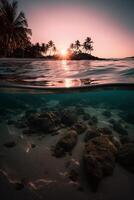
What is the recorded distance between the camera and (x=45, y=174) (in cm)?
893

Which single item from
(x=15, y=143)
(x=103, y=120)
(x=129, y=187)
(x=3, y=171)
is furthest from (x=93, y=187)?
(x=103, y=120)

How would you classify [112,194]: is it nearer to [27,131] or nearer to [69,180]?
[69,180]

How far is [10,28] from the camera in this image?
28406 mm

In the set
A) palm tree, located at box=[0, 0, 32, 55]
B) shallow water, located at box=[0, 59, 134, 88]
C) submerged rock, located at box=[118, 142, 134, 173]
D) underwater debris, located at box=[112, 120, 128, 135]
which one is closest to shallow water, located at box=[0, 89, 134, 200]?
submerged rock, located at box=[118, 142, 134, 173]

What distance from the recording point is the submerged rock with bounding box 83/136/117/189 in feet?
26.6

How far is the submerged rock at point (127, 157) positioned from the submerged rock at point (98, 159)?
0.42 metres

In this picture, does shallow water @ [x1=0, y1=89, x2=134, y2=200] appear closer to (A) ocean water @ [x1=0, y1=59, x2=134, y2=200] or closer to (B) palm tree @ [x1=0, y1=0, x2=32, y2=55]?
(A) ocean water @ [x1=0, y1=59, x2=134, y2=200]

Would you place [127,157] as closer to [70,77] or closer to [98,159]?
[98,159]

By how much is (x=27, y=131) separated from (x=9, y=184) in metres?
5.06

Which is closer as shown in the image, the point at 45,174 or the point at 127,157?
the point at 45,174

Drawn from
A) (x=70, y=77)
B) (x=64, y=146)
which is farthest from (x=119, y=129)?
(x=70, y=77)

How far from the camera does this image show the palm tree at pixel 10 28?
27766 mm

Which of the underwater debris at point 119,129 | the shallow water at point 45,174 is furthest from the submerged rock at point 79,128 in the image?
the underwater debris at point 119,129

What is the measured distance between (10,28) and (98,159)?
88.2 feet
